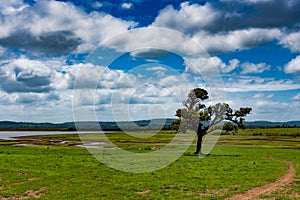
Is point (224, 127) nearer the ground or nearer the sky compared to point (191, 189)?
nearer the sky

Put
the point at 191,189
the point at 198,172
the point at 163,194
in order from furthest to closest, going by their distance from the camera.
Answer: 1. the point at 198,172
2. the point at 191,189
3. the point at 163,194

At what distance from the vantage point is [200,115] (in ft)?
170

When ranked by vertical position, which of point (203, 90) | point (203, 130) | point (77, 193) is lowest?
point (77, 193)

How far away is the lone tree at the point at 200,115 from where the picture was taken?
5178 cm

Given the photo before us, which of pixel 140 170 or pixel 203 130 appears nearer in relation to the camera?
pixel 140 170

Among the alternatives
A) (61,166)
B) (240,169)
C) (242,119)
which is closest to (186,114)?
(242,119)

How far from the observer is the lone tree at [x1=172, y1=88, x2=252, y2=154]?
170 feet

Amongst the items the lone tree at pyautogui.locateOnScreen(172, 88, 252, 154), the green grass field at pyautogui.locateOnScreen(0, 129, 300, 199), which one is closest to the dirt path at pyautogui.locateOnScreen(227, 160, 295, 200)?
the green grass field at pyautogui.locateOnScreen(0, 129, 300, 199)

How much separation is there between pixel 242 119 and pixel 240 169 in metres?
20.5

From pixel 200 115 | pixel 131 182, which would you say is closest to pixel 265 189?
pixel 131 182

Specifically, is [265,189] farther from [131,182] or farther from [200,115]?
[200,115]

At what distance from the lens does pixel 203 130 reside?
5347 cm

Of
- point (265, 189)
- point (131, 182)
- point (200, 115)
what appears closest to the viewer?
point (265, 189)

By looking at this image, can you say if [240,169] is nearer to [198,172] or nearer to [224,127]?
[198,172]
